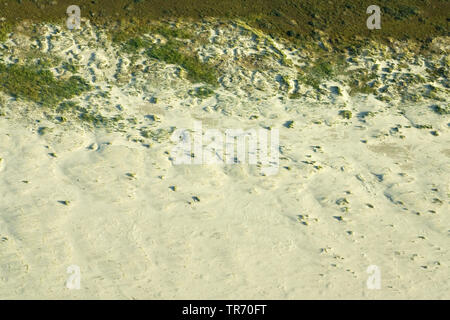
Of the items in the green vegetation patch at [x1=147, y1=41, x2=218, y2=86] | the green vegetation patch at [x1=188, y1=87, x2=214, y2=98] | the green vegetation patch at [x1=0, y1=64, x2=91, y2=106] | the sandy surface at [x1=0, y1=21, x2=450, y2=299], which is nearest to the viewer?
the sandy surface at [x1=0, y1=21, x2=450, y2=299]

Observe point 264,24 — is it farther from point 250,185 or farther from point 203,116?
point 250,185

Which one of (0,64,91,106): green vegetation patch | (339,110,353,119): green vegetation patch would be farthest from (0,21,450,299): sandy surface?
(0,64,91,106): green vegetation patch

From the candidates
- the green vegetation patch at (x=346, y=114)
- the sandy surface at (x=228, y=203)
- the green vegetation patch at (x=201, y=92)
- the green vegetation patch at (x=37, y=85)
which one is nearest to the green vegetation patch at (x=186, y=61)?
the green vegetation patch at (x=201, y=92)

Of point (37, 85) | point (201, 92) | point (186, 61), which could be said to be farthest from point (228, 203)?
point (37, 85)

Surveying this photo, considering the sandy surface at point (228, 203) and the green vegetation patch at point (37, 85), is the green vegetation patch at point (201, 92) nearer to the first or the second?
the sandy surface at point (228, 203)

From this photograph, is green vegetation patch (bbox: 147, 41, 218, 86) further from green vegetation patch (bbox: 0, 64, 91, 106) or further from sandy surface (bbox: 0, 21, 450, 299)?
green vegetation patch (bbox: 0, 64, 91, 106)

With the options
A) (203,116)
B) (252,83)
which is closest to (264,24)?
(252,83)
